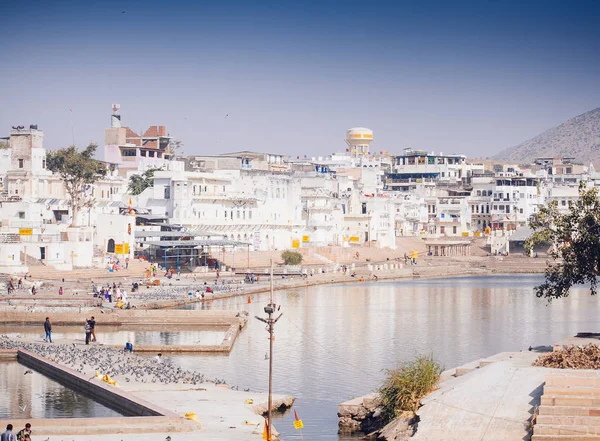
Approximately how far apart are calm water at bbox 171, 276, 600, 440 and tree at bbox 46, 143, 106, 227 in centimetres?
1534

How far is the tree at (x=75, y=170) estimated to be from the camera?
72.1 meters

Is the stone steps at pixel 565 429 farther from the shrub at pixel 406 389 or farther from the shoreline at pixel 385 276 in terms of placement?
the shoreline at pixel 385 276

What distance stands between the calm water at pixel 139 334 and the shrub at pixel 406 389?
52.3 feet

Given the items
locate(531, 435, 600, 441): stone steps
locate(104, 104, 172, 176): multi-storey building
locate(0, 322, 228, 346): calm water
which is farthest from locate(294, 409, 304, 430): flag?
locate(104, 104, 172, 176): multi-storey building

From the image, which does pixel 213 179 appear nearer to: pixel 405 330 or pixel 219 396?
pixel 405 330

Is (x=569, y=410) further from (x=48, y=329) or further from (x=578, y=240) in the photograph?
(x=48, y=329)

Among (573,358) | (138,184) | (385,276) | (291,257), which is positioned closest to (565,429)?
(573,358)

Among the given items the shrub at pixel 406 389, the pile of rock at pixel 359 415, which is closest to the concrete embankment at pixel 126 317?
the pile of rock at pixel 359 415

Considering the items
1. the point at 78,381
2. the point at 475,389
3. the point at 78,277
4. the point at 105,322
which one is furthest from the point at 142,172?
the point at 475,389

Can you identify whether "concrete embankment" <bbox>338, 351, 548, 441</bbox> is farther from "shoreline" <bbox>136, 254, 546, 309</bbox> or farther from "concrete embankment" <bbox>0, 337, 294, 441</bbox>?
"shoreline" <bbox>136, 254, 546, 309</bbox>

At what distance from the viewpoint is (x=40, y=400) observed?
91.7 ft

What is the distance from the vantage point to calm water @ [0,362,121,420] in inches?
1024

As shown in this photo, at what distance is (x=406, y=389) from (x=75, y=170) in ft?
166

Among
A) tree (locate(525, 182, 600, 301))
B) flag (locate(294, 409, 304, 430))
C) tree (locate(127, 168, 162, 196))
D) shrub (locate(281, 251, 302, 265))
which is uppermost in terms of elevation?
tree (locate(127, 168, 162, 196))
